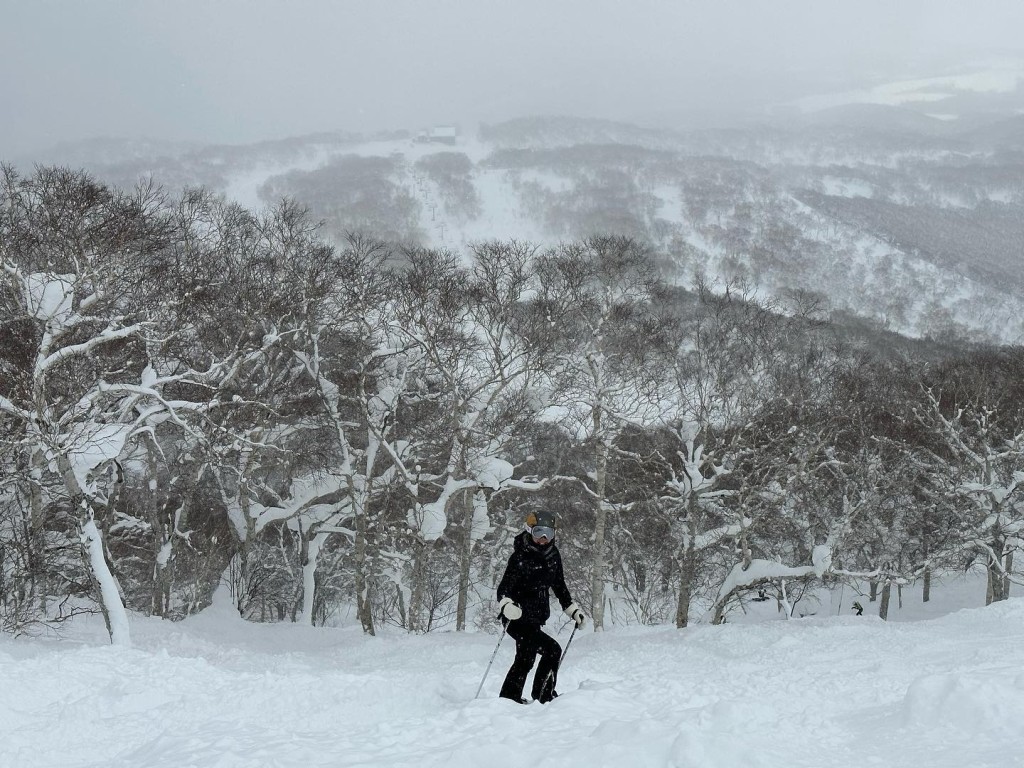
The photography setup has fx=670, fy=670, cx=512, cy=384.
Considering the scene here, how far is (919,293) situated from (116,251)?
7353 inches

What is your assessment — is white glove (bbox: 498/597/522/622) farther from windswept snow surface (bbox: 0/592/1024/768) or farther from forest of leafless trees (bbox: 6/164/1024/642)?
forest of leafless trees (bbox: 6/164/1024/642)

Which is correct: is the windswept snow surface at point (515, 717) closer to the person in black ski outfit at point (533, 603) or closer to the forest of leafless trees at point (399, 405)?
the person in black ski outfit at point (533, 603)

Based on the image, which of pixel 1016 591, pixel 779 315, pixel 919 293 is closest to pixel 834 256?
pixel 919 293

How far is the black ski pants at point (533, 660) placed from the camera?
5918 millimetres

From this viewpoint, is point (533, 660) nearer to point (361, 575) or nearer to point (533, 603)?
point (533, 603)

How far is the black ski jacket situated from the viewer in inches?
238

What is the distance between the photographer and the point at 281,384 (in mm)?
19703

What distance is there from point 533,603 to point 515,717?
1388 mm

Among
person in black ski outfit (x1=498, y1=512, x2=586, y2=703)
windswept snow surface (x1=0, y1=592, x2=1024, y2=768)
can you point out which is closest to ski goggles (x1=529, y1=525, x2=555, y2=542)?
person in black ski outfit (x1=498, y1=512, x2=586, y2=703)

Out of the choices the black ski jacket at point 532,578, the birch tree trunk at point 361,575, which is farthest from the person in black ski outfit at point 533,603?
the birch tree trunk at point 361,575

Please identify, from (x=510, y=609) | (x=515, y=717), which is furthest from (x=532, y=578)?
(x=515, y=717)

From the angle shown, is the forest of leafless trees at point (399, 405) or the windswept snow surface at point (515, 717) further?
the forest of leafless trees at point (399, 405)

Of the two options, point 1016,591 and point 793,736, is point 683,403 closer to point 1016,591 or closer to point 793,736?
point 793,736

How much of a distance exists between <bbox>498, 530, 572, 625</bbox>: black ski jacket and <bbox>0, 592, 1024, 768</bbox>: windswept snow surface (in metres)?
0.81
